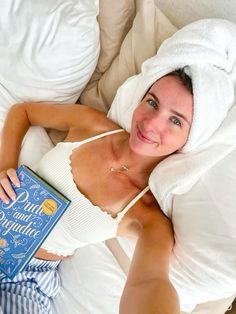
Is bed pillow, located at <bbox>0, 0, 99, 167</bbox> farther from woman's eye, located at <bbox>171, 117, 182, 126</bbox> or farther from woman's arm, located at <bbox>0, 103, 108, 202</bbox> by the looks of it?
woman's eye, located at <bbox>171, 117, 182, 126</bbox>

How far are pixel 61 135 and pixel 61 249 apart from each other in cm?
37

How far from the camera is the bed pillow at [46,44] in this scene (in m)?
1.17

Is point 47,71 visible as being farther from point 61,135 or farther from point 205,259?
point 205,259

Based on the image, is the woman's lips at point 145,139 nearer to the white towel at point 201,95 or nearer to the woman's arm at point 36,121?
the white towel at point 201,95

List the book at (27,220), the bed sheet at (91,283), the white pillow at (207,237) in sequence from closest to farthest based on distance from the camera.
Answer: the white pillow at (207,237) → the book at (27,220) → the bed sheet at (91,283)

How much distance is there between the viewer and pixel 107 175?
3.41 ft

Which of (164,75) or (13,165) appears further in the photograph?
(13,165)

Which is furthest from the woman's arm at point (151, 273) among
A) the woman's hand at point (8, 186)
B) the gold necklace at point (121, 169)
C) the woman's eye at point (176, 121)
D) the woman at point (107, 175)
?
the woman's hand at point (8, 186)

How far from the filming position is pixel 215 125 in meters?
0.92

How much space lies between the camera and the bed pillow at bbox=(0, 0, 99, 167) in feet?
3.84

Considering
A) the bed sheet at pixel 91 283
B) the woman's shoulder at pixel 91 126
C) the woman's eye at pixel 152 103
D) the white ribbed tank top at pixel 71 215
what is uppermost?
the woman's eye at pixel 152 103

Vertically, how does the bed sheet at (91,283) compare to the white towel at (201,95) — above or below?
below

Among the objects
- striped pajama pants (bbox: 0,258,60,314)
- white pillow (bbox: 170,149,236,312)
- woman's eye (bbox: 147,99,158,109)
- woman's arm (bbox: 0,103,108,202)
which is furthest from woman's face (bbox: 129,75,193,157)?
striped pajama pants (bbox: 0,258,60,314)

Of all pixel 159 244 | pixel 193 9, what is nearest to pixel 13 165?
pixel 159 244
